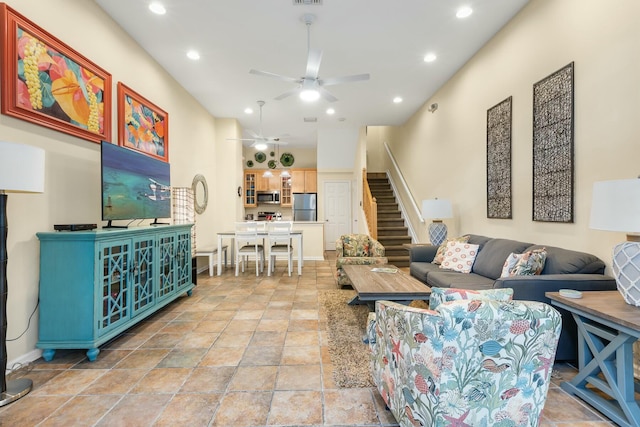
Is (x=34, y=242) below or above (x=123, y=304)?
above

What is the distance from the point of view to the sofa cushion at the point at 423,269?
3869mm

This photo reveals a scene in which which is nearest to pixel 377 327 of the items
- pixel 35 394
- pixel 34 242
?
pixel 35 394

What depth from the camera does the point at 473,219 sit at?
4.54m

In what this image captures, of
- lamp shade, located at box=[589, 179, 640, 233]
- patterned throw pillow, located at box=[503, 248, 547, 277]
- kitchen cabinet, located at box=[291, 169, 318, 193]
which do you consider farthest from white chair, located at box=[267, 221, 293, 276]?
lamp shade, located at box=[589, 179, 640, 233]

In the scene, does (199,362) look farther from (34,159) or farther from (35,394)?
(34,159)

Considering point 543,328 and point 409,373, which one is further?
point 409,373

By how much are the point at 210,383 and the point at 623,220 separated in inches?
109

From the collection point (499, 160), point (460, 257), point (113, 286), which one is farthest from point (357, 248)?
point (113, 286)

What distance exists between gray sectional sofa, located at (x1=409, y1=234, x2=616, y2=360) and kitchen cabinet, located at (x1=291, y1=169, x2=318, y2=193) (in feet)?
21.4

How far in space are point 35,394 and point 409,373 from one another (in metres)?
2.41

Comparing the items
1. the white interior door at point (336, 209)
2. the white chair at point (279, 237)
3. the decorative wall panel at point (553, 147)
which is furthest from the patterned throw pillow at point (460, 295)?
the white interior door at point (336, 209)

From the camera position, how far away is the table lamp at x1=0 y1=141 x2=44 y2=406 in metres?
1.81

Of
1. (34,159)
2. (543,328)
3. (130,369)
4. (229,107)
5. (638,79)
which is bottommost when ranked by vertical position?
(130,369)

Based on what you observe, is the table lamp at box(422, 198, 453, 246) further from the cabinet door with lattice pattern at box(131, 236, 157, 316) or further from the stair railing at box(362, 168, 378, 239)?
the cabinet door with lattice pattern at box(131, 236, 157, 316)
